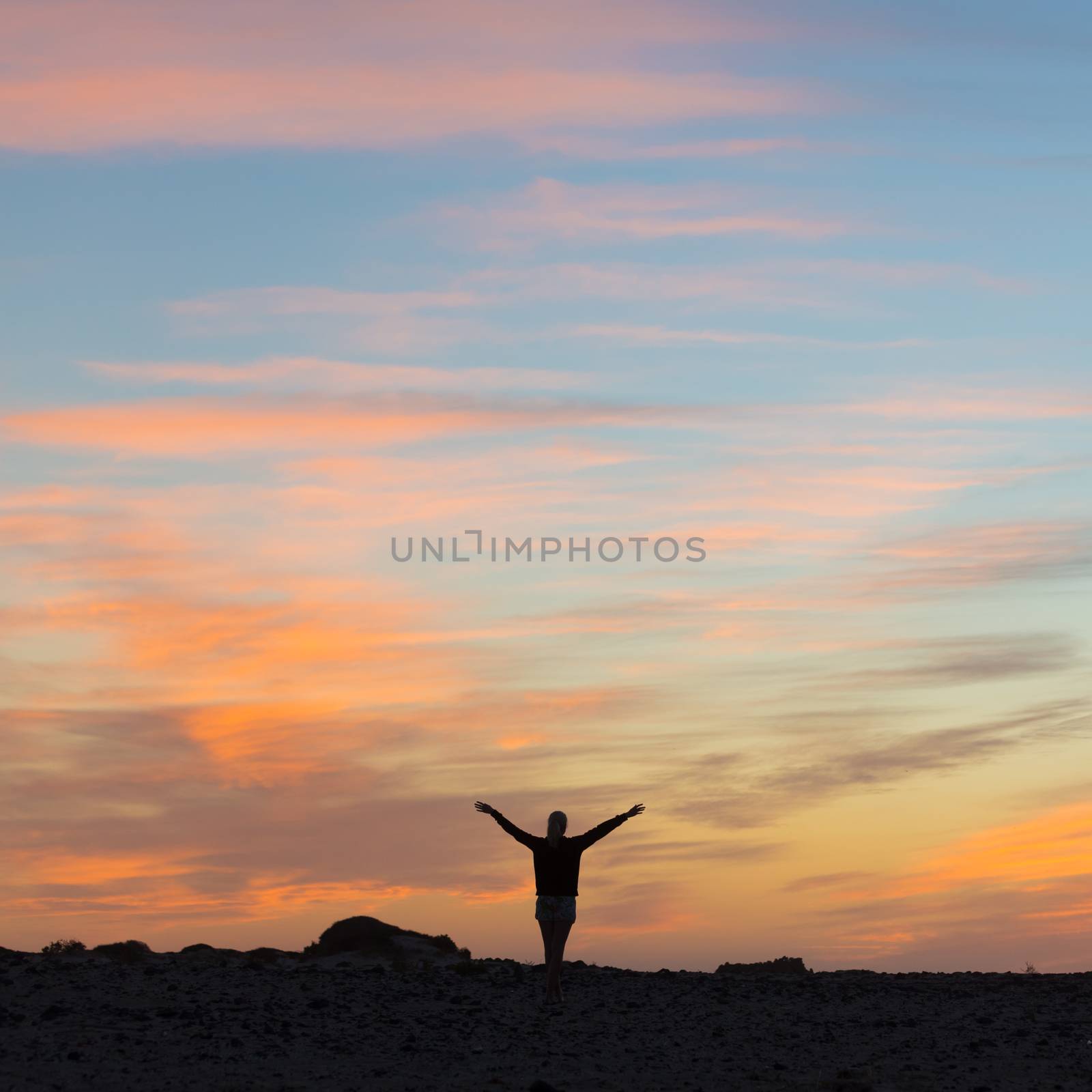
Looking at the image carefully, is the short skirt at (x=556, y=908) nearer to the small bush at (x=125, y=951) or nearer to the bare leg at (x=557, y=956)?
the bare leg at (x=557, y=956)

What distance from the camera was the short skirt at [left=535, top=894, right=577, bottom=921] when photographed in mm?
21938

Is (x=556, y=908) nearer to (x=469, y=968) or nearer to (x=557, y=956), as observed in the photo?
(x=557, y=956)

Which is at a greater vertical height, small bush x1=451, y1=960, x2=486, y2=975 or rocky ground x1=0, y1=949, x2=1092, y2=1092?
small bush x1=451, y1=960, x2=486, y2=975

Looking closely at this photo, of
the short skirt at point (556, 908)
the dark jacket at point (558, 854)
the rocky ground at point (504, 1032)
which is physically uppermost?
the dark jacket at point (558, 854)

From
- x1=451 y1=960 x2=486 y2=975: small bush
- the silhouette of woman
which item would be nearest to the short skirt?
the silhouette of woman

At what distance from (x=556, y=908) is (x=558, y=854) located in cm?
81

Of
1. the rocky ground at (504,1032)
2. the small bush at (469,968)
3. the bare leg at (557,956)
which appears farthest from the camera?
the small bush at (469,968)

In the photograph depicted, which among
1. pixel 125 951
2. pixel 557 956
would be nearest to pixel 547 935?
pixel 557 956

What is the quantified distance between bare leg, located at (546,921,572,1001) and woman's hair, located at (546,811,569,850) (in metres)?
1.19

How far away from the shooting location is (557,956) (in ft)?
71.9

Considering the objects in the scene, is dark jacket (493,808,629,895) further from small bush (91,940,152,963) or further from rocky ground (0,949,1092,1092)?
small bush (91,940,152,963)

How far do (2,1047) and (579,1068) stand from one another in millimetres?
6805

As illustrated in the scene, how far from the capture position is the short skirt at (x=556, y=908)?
21.9 metres

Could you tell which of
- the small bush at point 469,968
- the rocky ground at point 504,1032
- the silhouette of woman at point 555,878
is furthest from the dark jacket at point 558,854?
the small bush at point 469,968
